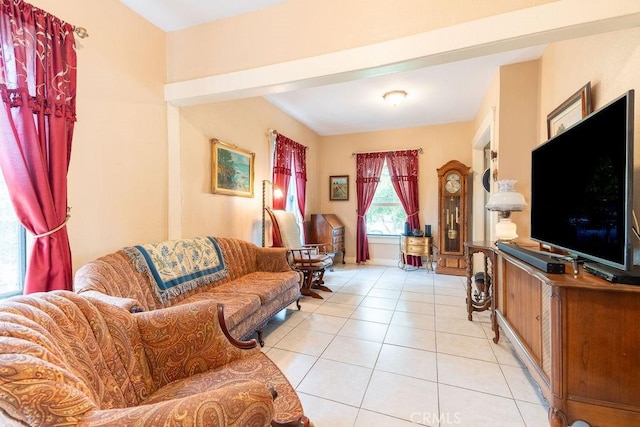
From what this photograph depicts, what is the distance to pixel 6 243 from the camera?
1628 mm

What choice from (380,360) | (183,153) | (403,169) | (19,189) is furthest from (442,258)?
(19,189)

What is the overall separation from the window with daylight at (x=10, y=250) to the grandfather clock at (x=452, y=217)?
16.6ft

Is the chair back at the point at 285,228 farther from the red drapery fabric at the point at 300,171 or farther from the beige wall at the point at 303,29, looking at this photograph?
the beige wall at the point at 303,29

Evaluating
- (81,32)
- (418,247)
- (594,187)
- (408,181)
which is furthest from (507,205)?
(81,32)

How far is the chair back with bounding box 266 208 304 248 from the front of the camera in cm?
386

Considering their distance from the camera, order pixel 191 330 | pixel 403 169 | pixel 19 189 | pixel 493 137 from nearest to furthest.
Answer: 1. pixel 191 330
2. pixel 19 189
3. pixel 493 137
4. pixel 403 169

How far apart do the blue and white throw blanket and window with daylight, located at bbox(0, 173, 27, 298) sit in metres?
0.53

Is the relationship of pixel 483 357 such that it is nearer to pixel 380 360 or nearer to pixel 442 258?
pixel 380 360

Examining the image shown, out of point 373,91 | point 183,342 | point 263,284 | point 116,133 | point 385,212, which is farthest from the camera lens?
point 385,212

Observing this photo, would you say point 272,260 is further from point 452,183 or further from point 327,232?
point 452,183

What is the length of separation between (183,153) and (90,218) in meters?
1.03

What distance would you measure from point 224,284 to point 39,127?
1736 mm

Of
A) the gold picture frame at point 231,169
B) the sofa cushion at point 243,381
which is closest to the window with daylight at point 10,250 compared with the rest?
the sofa cushion at point 243,381

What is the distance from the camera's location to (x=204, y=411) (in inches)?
27.7
